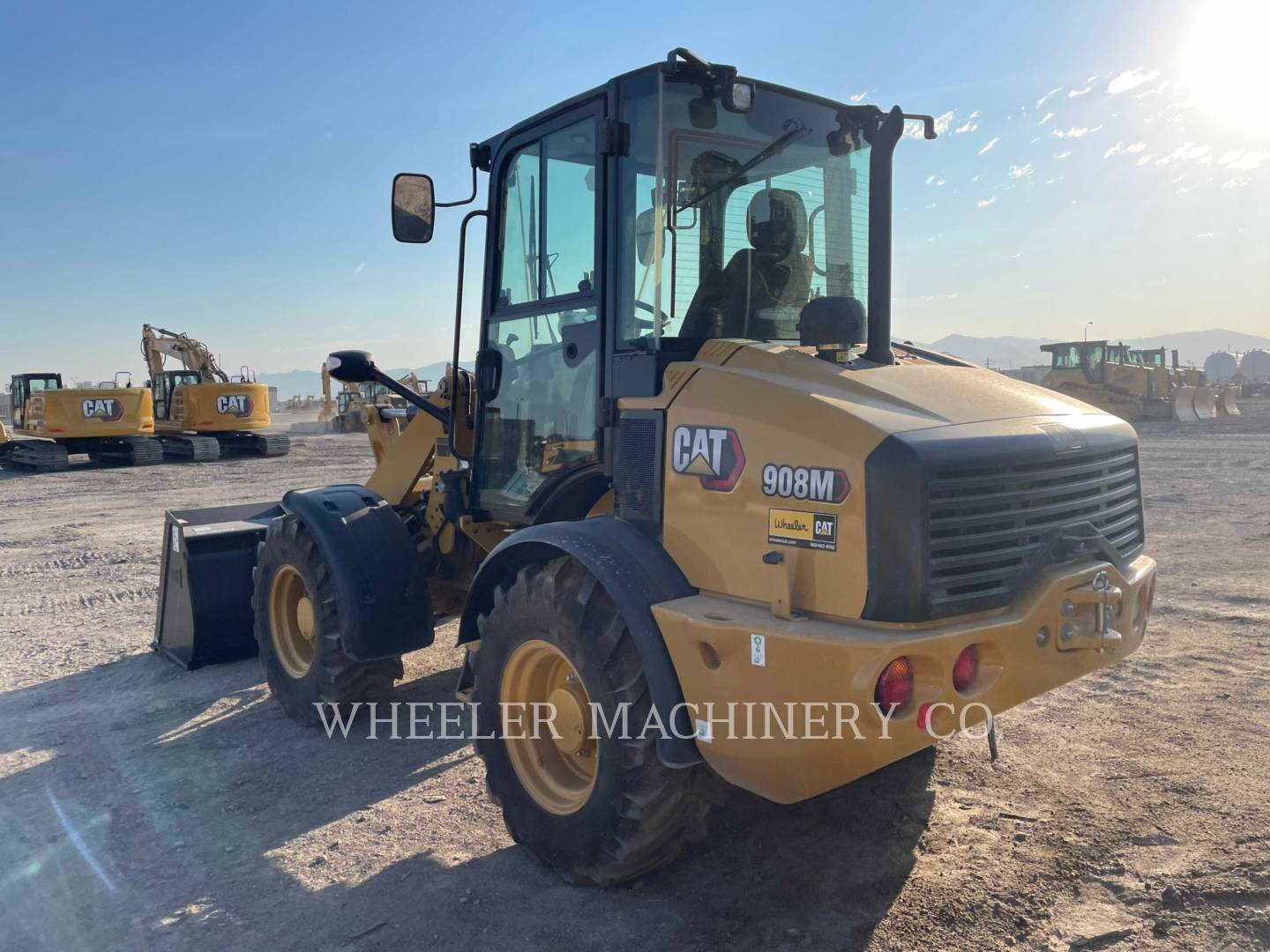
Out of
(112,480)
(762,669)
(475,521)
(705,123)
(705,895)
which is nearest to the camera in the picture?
(762,669)

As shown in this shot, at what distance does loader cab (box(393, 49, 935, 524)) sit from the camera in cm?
338

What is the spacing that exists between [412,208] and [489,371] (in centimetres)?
80

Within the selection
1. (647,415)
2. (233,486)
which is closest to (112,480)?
(233,486)

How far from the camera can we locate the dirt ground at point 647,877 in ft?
9.89

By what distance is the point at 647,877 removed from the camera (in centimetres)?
329

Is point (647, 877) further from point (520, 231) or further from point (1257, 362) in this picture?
point (1257, 362)

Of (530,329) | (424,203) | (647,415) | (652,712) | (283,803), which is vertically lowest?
(283,803)

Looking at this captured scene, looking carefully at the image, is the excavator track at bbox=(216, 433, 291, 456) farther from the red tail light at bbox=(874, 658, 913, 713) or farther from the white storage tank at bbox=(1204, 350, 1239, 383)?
the white storage tank at bbox=(1204, 350, 1239, 383)

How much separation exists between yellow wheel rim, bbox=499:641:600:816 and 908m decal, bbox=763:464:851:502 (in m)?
1.06

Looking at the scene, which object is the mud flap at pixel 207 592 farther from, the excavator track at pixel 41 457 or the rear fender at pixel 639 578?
the excavator track at pixel 41 457

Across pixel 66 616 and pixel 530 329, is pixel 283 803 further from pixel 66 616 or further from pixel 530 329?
pixel 66 616

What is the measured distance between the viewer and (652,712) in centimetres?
296

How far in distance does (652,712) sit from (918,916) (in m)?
1.08

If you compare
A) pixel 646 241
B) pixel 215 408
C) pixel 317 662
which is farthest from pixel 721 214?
pixel 215 408
